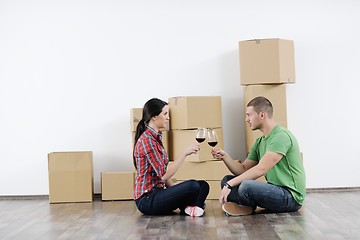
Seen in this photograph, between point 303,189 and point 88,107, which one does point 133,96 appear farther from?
point 303,189

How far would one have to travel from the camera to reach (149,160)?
14.1 ft

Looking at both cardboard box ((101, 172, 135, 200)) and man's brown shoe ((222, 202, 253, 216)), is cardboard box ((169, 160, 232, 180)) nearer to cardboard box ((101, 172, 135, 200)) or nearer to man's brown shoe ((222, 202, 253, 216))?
cardboard box ((101, 172, 135, 200))

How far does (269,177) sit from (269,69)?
1299 mm

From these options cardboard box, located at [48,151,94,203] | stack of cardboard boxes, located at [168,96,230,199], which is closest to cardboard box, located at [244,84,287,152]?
stack of cardboard boxes, located at [168,96,230,199]

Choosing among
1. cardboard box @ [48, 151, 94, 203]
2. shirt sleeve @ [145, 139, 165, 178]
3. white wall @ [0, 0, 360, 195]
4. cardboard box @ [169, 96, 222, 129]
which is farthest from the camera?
white wall @ [0, 0, 360, 195]

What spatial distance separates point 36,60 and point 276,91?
239 cm

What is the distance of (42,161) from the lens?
5.94 metres

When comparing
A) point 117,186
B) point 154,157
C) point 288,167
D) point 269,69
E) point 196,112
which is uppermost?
point 269,69

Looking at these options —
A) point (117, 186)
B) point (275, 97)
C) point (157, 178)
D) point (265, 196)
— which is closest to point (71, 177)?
point (117, 186)

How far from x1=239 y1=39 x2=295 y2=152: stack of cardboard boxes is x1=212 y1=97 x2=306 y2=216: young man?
3.27ft

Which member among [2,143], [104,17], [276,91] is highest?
[104,17]

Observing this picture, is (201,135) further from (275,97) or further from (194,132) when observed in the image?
(275,97)

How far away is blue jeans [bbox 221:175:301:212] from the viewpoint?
4180mm

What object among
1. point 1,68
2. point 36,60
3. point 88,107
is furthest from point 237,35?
point 1,68
